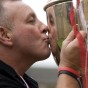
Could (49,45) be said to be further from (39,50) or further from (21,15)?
(21,15)

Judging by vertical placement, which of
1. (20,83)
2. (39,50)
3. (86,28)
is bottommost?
(20,83)

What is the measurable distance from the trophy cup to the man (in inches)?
3.1

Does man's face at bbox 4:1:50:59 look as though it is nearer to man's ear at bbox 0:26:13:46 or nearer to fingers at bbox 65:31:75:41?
man's ear at bbox 0:26:13:46

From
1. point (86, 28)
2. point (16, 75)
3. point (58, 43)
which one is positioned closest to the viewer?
point (86, 28)

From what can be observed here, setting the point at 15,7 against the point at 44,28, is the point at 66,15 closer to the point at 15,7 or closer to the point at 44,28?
the point at 44,28

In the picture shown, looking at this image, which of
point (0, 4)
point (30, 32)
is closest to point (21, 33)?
point (30, 32)

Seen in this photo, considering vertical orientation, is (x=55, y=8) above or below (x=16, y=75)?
above

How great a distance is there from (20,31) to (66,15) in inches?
10.3

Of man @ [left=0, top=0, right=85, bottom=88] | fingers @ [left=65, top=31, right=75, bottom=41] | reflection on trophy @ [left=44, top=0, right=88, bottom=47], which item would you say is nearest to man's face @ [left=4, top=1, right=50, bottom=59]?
man @ [left=0, top=0, right=85, bottom=88]

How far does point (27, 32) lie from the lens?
5.01 feet

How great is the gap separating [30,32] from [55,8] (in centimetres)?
17

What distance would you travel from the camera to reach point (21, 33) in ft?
5.01

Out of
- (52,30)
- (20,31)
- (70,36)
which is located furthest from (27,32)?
(70,36)

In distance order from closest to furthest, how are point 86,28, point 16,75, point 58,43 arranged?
1. point 86,28
2. point 58,43
3. point 16,75
